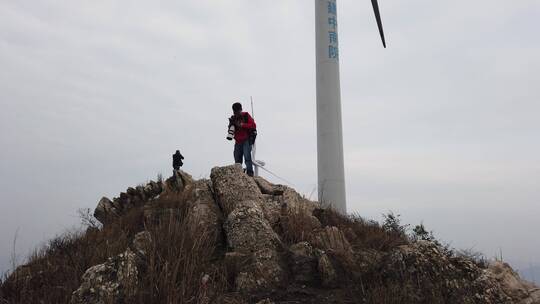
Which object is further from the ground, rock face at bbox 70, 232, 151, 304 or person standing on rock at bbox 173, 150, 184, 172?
person standing on rock at bbox 173, 150, 184, 172

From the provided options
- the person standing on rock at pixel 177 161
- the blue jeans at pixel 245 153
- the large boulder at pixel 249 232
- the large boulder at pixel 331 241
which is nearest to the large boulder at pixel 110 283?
the large boulder at pixel 249 232

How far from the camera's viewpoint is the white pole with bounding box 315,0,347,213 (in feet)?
49.9

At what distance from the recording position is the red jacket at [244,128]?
39.0 ft

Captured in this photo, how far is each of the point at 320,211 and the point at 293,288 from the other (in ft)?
13.4

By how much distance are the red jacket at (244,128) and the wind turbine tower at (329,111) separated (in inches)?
160

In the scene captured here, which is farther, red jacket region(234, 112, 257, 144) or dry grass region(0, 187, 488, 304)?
red jacket region(234, 112, 257, 144)

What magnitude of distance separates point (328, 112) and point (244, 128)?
4.74m

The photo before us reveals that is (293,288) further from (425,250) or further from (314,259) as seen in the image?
(425,250)

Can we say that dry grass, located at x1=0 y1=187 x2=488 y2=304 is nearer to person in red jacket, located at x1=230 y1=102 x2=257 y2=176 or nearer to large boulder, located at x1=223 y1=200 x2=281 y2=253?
large boulder, located at x1=223 y1=200 x2=281 y2=253

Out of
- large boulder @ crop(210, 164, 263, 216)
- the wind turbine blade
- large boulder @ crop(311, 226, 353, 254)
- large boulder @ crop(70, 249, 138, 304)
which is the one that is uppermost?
the wind turbine blade

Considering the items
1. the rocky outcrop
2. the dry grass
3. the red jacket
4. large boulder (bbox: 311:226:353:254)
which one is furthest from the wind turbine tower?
large boulder (bbox: 311:226:353:254)

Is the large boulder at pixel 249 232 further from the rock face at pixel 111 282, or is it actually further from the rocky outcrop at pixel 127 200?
the rocky outcrop at pixel 127 200

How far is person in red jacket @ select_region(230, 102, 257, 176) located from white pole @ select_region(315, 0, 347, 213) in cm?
375

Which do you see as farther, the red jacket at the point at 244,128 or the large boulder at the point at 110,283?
the red jacket at the point at 244,128
